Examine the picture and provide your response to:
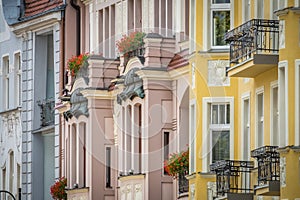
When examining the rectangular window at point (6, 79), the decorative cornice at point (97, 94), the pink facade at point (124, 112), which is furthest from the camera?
the rectangular window at point (6, 79)

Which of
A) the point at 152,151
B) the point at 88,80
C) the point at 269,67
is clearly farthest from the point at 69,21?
the point at 269,67

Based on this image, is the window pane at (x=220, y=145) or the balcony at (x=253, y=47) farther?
the window pane at (x=220, y=145)

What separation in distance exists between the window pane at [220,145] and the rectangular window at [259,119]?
2.70 metres

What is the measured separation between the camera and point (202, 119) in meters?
46.7

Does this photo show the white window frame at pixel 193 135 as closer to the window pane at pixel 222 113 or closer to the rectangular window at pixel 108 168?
the window pane at pixel 222 113

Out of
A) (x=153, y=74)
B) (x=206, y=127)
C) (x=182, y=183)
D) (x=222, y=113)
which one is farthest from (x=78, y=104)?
(x=222, y=113)

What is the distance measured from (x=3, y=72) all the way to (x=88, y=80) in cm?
1193

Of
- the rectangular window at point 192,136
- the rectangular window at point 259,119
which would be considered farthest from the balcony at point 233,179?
the rectangular window at point 192,136

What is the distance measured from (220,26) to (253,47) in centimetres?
478

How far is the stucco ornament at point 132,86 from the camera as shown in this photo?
5144cm

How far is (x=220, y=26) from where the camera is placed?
4659 cm

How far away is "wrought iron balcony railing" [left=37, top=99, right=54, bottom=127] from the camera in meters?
62.9

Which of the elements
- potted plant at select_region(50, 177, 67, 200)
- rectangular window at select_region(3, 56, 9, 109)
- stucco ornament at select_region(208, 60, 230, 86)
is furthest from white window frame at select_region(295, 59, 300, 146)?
rectangular window at select_region(3, 56, 9, 109)

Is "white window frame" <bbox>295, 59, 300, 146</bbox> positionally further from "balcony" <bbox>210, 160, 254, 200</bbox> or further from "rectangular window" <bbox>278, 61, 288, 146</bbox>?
"balcony" <bbox>210, 160, 254, 200</bbox>
